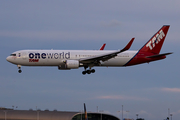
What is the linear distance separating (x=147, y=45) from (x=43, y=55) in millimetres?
22850

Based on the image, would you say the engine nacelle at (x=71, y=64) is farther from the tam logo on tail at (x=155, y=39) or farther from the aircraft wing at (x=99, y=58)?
the tam logo on tail at (x=155, y=39)

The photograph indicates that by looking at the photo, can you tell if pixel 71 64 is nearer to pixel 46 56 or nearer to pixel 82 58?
pixel 82 58

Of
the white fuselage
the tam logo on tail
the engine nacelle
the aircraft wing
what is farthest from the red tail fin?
the engine nacelle

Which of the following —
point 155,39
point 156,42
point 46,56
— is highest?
point 155,39

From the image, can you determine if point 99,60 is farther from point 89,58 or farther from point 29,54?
point 29,54

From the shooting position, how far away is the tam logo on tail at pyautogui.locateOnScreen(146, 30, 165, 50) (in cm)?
9538

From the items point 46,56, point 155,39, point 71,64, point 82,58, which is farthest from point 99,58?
point 155,39

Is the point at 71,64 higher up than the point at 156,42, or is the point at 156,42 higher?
the point at 156,42

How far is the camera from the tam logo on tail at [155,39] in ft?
313

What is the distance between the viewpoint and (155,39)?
9700 cm

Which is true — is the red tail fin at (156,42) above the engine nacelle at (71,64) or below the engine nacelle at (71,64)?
above

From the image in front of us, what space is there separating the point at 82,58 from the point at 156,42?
58.4 feet

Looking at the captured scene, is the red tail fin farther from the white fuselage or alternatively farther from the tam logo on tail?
the white fuselage

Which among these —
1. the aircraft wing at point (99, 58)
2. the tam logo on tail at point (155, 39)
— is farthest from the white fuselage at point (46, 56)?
the tam logo on tail at point (155, 39)
